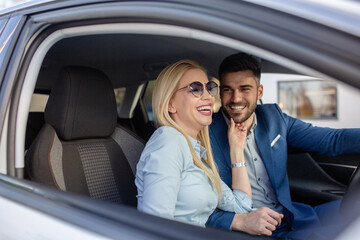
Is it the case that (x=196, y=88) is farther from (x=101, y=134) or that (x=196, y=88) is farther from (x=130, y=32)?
(x=101, y=134)

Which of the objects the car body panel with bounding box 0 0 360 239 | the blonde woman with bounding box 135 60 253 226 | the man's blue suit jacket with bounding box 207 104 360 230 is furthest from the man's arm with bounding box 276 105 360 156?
the car body panel with bounding box 0 0 360 239

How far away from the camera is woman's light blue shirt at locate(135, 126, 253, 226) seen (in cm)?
119

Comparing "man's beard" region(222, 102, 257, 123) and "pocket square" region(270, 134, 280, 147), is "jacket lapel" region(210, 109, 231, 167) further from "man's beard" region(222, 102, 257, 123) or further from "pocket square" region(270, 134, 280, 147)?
"pocket square" region(270, 134, 280, 147)

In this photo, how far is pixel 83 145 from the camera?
1.88 m

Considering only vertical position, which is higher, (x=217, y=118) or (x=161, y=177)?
(x=217, y=118)

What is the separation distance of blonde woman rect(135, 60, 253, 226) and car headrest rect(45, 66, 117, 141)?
47cm

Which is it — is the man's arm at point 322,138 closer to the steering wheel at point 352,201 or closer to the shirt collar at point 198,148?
the shirt collar at point 198,148

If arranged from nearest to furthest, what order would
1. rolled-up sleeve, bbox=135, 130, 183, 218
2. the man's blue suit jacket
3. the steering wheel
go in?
the steering wheel
rolled-up sleeve, bbox=135, 130, 183, 218
the man's blue suit jacket

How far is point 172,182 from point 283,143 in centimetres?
107

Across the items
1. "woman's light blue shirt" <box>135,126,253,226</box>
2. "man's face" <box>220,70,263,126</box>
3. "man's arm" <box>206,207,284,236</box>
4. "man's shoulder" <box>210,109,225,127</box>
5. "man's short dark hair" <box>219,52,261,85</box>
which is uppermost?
"man's short dark hair" <box>219,52,261,85</box>

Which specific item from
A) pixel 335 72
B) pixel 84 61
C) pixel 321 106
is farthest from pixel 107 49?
pixel 321 106

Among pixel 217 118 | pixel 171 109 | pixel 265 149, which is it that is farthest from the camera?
pixel 217 118

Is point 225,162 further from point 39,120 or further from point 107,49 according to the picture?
point 39,120

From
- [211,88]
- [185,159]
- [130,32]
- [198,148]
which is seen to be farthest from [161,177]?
[211,88]
